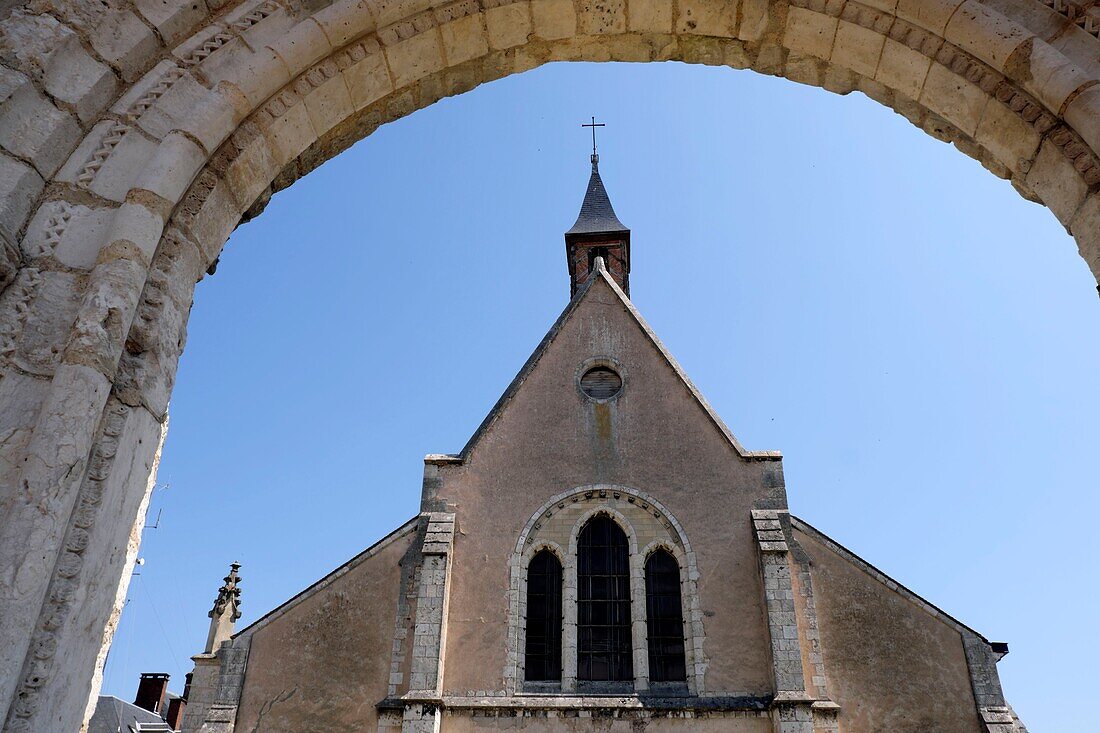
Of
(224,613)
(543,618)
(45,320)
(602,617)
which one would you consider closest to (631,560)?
(602,617)

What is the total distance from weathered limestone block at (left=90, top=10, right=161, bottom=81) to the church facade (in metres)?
8.95

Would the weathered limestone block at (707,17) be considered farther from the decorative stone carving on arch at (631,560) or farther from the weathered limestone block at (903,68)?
the decorative stone carving on arch at (631,560)

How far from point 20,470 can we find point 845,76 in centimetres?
347

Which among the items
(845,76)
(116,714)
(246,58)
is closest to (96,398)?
A: (246,58)

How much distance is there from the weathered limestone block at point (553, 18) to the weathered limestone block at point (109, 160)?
1.69 m

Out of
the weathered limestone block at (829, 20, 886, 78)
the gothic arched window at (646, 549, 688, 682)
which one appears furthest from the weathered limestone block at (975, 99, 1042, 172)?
the gothic arched window at (646, 549, 688, 682)

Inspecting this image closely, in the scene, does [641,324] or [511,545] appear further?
[641,324]

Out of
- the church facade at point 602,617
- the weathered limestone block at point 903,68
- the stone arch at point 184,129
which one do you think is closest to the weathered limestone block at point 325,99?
the stone arch at point 184,129

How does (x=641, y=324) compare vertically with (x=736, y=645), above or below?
above

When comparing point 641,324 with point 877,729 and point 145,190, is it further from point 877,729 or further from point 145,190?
point 145,190

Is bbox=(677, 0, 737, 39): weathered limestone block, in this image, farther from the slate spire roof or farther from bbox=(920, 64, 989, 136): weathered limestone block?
the slate spire roof

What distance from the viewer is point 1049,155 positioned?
306cm

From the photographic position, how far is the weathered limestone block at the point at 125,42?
9.61 feet

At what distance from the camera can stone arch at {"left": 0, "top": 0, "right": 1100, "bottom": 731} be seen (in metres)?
2.27
